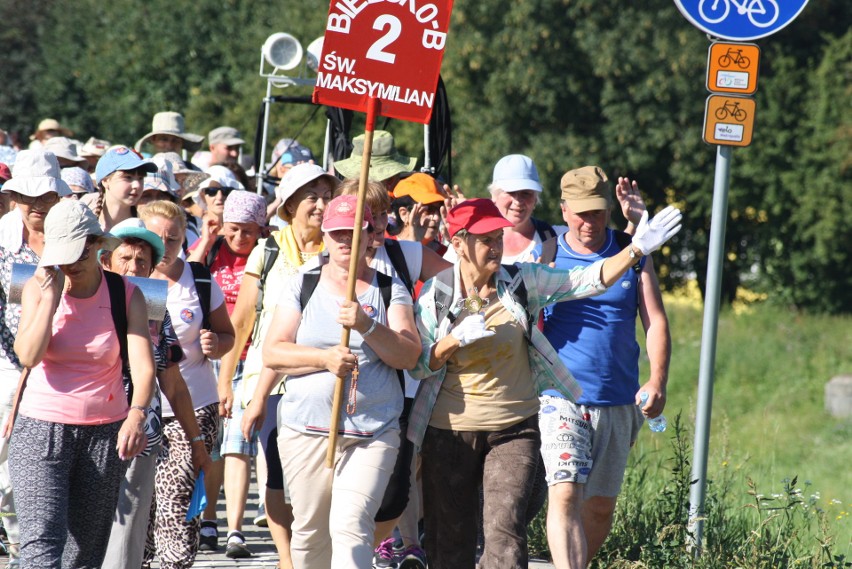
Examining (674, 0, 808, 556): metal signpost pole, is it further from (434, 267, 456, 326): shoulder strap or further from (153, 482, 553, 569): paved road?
(434, 267, 456, 326): shoulder strap

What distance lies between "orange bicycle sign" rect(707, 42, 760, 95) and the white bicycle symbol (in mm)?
129

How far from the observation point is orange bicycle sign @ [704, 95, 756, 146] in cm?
630

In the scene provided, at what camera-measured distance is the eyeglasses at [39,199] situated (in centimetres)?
664

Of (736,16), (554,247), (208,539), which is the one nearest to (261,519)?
(208,539)

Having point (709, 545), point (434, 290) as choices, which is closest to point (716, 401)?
point (709, 545)

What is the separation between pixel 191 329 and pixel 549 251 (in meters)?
1.87

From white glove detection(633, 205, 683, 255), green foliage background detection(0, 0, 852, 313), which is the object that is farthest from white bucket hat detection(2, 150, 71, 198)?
green foliage background detection(0, 0, 852, 313)

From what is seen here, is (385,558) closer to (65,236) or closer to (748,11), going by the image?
(65,236)

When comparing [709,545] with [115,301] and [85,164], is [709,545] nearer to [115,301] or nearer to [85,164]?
[115,301]

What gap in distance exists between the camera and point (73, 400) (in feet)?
17.3

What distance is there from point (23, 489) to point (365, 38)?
2.38 m

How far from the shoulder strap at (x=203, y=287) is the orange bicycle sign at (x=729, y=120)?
8.54ft

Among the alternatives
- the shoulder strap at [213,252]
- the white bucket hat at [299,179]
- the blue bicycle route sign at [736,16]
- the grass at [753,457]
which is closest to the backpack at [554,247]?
the grass at [753,457]

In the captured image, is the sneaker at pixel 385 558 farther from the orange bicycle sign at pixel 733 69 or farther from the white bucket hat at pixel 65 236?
the orange bicycle sign at pixel 733 69
